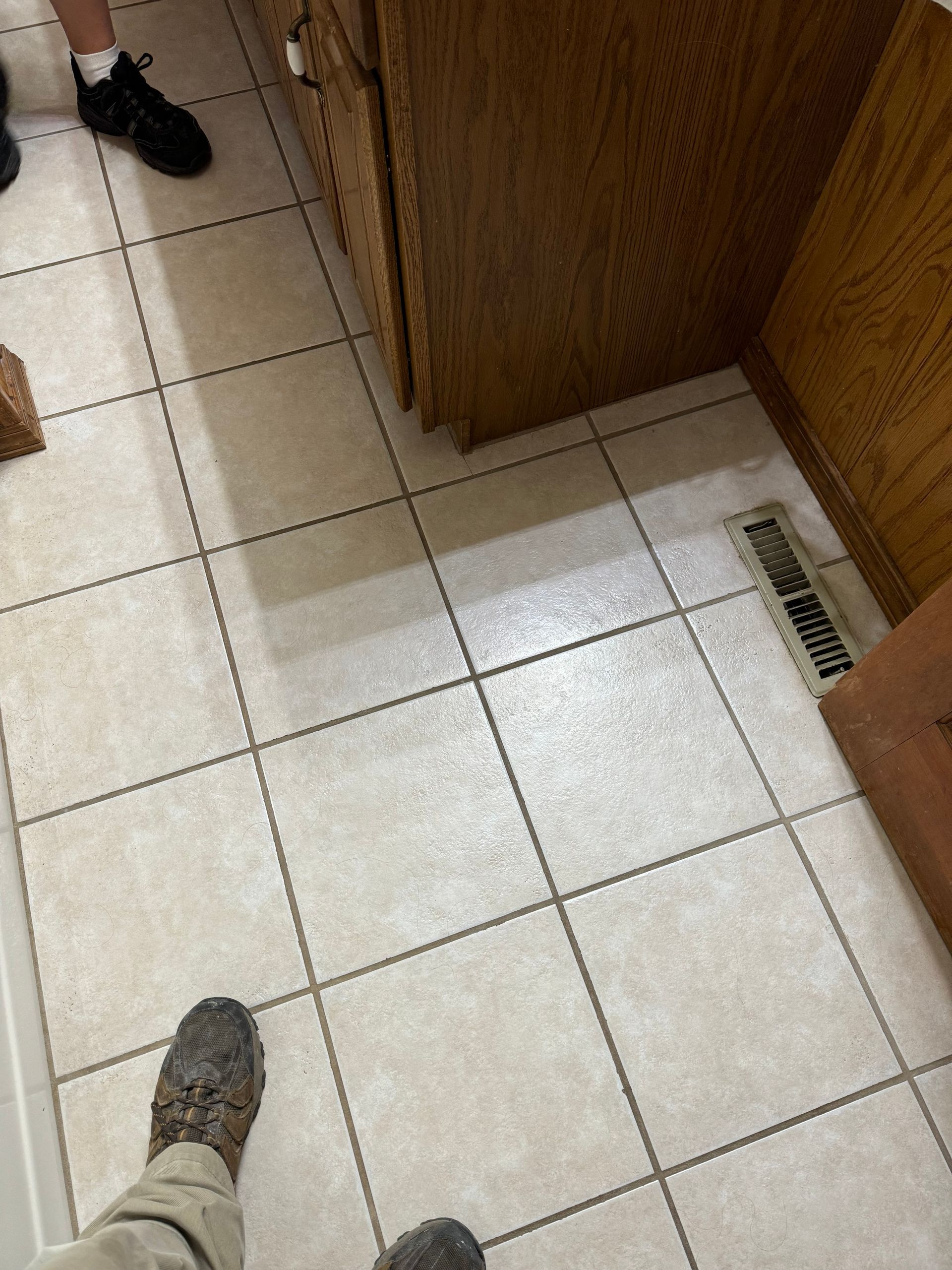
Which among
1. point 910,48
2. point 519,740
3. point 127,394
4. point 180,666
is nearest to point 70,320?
point 127,394

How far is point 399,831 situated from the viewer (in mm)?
1359

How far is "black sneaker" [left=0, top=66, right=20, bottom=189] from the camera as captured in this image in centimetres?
183

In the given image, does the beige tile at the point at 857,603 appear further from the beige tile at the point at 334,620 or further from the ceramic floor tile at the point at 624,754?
the beige tile at the point at 334,620

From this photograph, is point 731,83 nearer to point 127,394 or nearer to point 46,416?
point 127,394

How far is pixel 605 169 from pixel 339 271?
735mm

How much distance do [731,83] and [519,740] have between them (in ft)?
2.91

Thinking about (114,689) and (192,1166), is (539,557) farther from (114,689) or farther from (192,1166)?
(192,1166)

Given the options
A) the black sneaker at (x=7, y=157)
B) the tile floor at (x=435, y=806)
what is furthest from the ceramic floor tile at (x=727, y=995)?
the black sneaker at (x=7, y=157)

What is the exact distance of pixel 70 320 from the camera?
5.70ft

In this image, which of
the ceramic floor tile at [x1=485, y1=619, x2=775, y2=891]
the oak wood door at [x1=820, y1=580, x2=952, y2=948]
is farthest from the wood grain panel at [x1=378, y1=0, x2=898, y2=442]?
the oak wood door at [x1=820, y1=580, x2=952, y2=948]

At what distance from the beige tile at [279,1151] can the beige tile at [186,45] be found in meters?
1.79

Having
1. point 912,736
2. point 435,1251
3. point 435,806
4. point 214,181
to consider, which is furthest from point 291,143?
point 435,1251

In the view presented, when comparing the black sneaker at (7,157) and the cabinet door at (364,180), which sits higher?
the black sneaker at (7,157)

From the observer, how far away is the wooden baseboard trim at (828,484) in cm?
147
